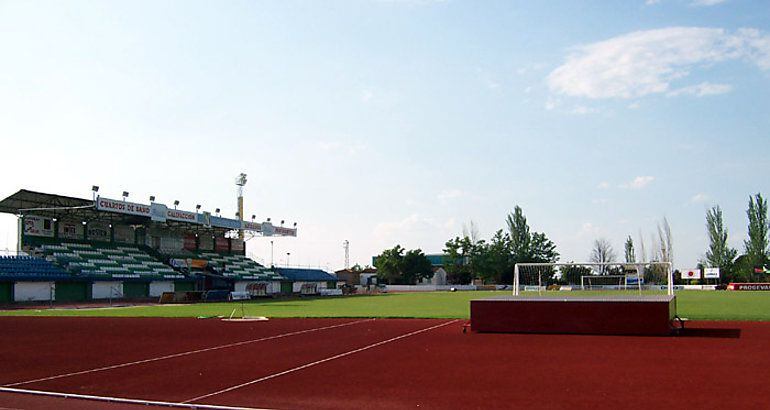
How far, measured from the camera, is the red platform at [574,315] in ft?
66.5

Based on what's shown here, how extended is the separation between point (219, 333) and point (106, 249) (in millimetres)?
47398

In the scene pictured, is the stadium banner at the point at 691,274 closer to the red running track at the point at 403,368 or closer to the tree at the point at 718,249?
the tree at the point at 718,249

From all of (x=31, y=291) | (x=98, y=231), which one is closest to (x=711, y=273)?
(x=98, y=231)

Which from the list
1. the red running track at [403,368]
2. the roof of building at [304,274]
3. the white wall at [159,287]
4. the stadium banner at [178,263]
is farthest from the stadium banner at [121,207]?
the red running track at [403,368]

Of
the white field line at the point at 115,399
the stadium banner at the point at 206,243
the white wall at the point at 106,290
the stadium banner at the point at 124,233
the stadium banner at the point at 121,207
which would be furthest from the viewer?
the stadium banner at the point at 206,243

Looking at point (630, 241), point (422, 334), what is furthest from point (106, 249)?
point (630, 241)

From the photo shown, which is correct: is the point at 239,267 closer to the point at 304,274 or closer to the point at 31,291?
the point at 304,274

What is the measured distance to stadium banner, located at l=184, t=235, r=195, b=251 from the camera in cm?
7756

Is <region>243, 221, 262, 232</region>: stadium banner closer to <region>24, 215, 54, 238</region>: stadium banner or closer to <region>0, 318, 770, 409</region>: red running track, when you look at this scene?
<region>24, 215, 54, 238</region>: stadium banner

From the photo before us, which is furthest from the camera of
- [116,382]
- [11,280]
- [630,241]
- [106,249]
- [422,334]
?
[630,241]

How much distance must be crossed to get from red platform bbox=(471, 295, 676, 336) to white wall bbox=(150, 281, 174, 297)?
159ft

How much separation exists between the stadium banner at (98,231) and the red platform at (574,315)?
177 ft

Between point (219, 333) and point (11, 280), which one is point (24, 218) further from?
point (219, 333)

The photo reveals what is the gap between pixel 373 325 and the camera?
25938 mm
